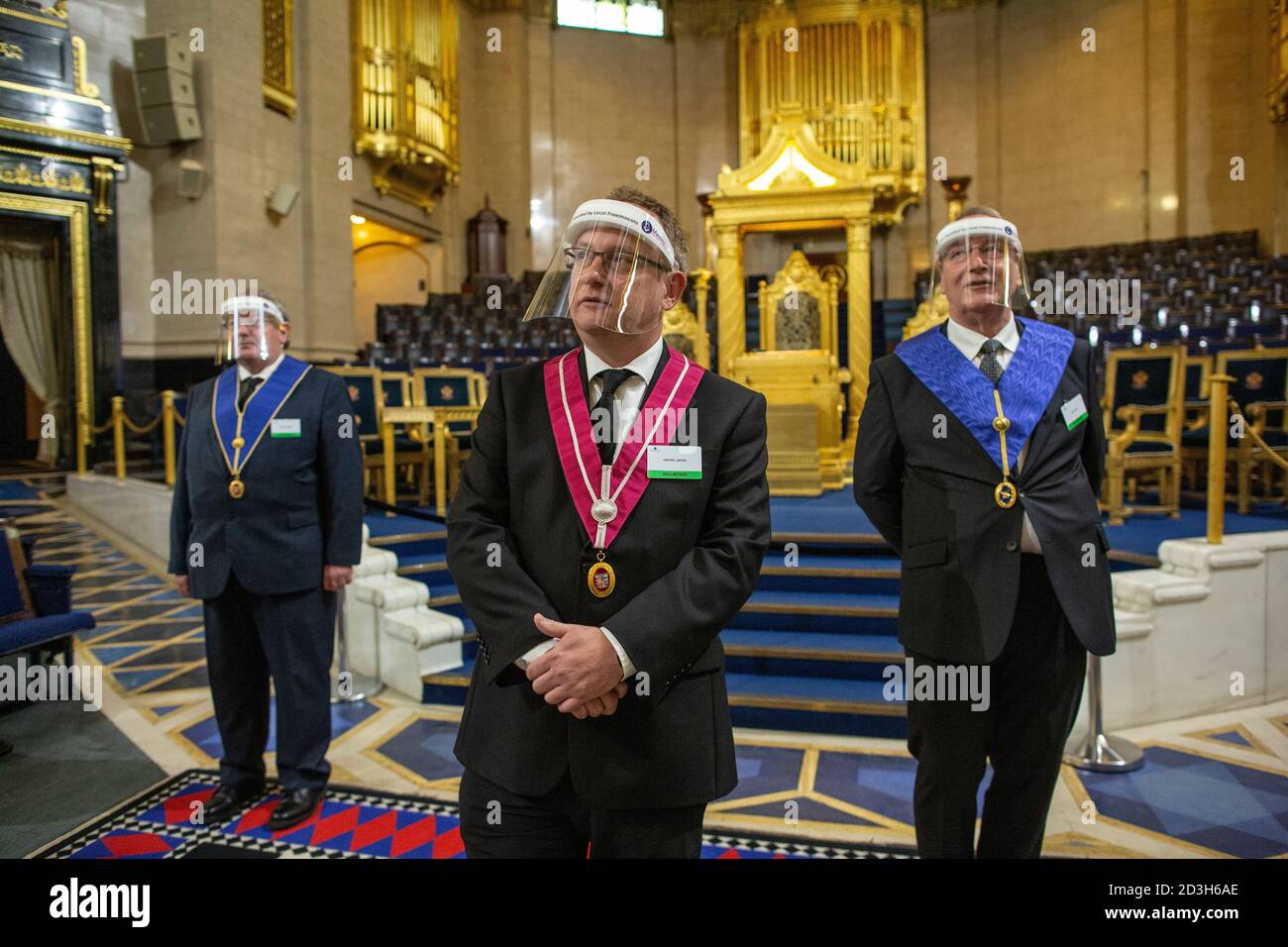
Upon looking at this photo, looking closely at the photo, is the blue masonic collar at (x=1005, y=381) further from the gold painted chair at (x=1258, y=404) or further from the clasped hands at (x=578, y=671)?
the gold painted chair at (x=1258, y=404)

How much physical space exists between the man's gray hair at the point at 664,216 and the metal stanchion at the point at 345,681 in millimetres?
2944

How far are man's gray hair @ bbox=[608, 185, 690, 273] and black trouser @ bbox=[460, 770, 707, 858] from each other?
2.86 ft

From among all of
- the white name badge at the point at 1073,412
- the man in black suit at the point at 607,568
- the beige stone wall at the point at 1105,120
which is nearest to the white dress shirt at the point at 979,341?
the white name badge at the point at 1073,412

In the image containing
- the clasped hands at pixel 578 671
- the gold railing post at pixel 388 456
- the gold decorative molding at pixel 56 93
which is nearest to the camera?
the clasped hands at pixel 578 671

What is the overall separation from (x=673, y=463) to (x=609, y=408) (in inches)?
5.9

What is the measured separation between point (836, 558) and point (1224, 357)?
3382 millimetres

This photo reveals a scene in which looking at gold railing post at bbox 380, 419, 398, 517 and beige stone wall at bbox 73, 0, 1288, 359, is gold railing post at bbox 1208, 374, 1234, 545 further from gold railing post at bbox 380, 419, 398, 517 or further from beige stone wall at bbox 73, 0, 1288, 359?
beige stone wall at bbox 73, 0, 1288, 359

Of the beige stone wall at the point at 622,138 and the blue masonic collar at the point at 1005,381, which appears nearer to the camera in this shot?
the blue masonic collar at the point at 1005,381

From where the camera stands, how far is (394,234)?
14008 millimetres

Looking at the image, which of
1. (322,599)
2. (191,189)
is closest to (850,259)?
(322,599)

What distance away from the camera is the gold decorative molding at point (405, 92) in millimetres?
12258

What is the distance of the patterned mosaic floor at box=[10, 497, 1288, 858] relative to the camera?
2.66m

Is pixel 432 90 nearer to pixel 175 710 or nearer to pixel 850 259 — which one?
pixel 850 259

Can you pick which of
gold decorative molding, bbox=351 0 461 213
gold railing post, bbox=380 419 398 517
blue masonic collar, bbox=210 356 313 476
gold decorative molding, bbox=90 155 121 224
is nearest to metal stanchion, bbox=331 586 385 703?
blue masonic collar, bbox=210 356 313 476
